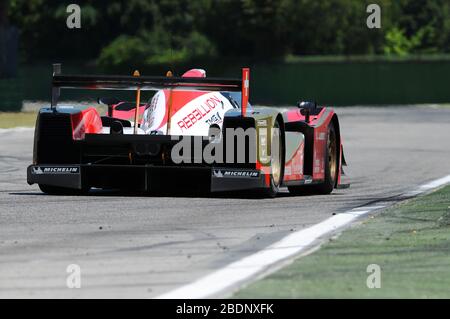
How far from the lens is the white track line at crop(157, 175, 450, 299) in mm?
7531

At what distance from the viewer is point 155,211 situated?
12.6 meters

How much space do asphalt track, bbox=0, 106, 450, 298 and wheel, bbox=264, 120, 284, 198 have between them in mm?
144

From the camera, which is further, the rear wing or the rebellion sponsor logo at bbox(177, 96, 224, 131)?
the rebellion sponsor logo at bbox(177, 96, 224, 131)

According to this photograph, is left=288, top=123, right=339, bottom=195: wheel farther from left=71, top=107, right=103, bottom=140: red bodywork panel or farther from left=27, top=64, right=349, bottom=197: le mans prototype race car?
left=71, top=107, right=103, bottom=140: red bodywork panel

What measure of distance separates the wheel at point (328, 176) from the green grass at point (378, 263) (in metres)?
3.43

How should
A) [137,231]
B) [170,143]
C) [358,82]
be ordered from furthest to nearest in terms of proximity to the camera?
[358,82]
[170,143]
[137,231]

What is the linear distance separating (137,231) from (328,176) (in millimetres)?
4958

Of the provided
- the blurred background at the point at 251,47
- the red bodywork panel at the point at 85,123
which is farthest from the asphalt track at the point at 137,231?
the blurred background at the point at 251,47

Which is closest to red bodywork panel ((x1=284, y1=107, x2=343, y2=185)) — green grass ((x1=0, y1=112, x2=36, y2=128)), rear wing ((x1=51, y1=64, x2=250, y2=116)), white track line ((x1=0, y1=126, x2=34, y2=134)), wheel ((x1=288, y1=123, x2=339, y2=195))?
wheel ((x1=288, y1=123, x2=339, y2=195))

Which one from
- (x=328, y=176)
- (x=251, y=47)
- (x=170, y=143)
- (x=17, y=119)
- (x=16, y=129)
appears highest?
(x=170, y=143)

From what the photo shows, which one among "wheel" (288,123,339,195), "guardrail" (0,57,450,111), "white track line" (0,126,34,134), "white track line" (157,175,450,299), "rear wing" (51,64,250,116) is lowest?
"guardrail" (0,57,450,111)

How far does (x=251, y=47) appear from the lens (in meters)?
67.8

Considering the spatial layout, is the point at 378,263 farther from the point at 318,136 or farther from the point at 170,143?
the point at 318,136

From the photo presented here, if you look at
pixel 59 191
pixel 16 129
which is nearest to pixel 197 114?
pixel 59 191
